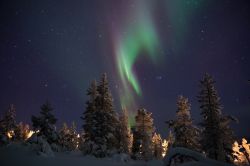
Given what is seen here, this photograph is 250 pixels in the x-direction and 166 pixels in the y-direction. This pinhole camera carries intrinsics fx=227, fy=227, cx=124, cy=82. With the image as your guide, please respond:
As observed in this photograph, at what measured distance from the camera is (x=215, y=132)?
28.8 m

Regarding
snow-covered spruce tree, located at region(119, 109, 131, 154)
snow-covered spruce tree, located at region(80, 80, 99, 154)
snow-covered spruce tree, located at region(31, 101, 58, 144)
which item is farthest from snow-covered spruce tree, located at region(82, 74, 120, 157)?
snow-covered spruce tree, located at region(119, 109, 131, 154)

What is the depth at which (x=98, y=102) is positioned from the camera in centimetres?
3153

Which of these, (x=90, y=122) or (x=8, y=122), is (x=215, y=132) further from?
(x=8, y=122)

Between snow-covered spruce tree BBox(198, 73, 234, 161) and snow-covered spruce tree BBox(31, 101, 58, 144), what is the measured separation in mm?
18762

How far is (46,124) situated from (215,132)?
70.0ft

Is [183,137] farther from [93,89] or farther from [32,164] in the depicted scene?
[32,164]

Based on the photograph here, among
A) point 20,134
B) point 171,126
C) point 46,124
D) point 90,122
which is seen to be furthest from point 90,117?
point 20,134

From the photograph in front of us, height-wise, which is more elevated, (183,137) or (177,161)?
(183,137)

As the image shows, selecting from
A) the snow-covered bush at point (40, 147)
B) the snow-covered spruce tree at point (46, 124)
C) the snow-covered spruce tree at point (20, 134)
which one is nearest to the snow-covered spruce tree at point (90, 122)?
the snow-covered spruce tree at point (46, 124)

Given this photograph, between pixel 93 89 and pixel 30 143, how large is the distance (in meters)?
20.0

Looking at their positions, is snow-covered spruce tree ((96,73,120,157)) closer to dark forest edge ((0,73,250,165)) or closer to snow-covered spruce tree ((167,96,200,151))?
dark forest edge ((0,73,250,165))

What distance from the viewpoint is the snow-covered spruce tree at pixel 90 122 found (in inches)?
1099

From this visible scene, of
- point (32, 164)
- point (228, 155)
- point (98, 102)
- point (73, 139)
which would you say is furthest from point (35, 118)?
point (73, 139)

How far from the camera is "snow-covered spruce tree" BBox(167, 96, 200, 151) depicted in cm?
3319
